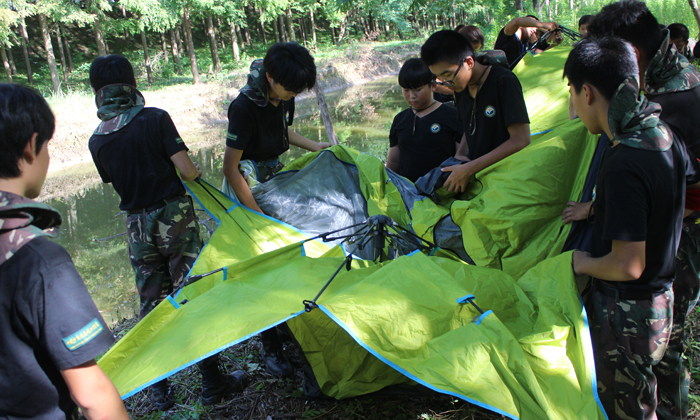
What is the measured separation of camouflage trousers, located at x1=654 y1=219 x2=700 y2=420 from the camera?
1639mm

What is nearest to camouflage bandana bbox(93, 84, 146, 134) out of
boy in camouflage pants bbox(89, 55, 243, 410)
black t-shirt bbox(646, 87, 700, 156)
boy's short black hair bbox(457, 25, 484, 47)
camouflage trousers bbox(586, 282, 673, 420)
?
boy in camouflage pants bbox(89, 55, 243, 410)

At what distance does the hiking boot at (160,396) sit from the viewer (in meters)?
2.20

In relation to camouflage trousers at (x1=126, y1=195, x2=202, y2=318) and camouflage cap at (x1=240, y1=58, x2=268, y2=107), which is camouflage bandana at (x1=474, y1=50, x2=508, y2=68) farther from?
camouflage trousers at (x1=126, y1=195, x2=202, y2=318)

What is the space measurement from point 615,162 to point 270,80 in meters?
1.79

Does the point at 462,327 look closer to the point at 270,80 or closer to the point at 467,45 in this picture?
the point at 467,45

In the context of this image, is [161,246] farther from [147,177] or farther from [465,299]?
[465,299]

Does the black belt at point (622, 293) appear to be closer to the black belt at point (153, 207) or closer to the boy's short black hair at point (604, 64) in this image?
the boy's short black hair at point (604, 64)

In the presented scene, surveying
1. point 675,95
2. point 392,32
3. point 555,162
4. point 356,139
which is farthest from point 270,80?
point 392,32

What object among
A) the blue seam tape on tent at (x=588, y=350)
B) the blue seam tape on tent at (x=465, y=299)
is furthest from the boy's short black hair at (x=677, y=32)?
the blue seam tape on tent at (x=465, y=299)

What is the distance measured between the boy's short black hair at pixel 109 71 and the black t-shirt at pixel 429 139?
1638mm

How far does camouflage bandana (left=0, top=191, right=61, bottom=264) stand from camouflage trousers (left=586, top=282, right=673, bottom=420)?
5.38 ft

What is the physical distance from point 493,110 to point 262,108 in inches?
50.4

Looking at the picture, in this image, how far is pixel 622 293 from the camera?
56.6 inches

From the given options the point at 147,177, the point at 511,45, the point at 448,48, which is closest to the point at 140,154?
the point at 147,177
